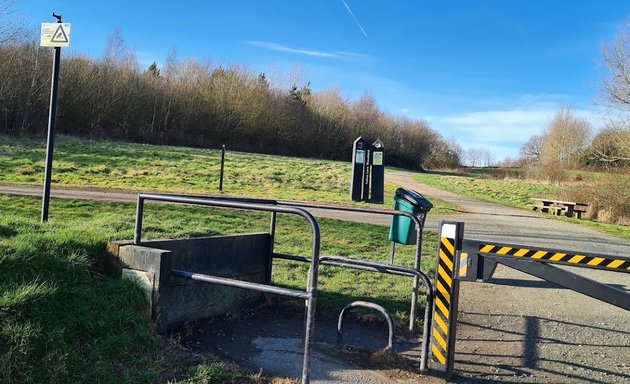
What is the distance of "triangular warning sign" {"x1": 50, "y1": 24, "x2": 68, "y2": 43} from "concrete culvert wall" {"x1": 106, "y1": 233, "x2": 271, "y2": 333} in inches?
127

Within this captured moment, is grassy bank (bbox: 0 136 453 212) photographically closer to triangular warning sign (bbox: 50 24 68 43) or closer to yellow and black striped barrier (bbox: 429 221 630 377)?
triangular warning sign (bbox: 50 24 68 43)

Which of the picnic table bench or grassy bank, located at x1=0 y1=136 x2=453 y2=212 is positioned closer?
grassy bank, located at x1=0 y1=136 x2=453 y2=212

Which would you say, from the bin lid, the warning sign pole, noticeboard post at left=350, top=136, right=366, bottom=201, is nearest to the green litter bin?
the bin lid

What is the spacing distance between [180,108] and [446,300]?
169ft

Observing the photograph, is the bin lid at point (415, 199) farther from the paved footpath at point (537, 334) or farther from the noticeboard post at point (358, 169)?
the noticeboard post at point (358, 169)

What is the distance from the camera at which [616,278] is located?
362 inches

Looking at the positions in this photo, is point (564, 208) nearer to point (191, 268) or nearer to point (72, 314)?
point (191, 268)

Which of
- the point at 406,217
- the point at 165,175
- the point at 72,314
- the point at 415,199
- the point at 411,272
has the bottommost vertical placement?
the point at 72,314

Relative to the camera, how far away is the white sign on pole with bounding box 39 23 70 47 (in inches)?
258

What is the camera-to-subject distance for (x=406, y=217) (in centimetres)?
659

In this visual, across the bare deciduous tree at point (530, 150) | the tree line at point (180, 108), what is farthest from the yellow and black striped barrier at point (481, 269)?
the bare deciduous tree at point (530, 150)

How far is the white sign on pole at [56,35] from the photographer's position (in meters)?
6.56

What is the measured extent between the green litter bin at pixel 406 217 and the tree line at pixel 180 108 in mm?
37647

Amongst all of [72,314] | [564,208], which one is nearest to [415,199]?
[72,314]
